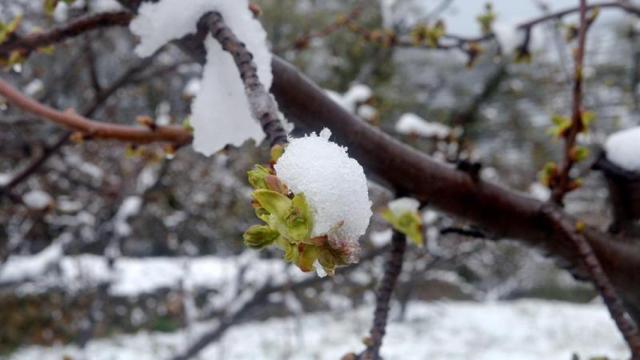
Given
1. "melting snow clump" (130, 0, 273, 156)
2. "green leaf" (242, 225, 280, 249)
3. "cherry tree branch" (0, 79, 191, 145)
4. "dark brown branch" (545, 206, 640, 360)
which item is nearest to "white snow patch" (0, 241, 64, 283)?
"cherry tree branch" (0, 79, 191, 145)

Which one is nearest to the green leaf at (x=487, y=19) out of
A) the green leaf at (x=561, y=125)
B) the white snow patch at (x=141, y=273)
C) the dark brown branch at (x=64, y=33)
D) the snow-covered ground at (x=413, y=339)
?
the green leaf at (x=561, y=125)

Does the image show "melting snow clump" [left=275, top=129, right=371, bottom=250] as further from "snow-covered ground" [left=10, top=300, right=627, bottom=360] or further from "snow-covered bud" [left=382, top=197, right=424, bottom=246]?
"snow-covered ground" [left=10, top=300, right=627, bottom=360]

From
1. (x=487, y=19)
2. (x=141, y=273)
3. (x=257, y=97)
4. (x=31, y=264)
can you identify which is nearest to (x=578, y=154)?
(x=257, y=97)

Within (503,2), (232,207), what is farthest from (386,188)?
(503,2)

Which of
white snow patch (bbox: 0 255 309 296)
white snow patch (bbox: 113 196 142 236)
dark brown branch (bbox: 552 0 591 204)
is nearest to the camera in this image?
dark brown branch (bbox: 552 0 591 204)

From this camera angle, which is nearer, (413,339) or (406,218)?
(406,218)

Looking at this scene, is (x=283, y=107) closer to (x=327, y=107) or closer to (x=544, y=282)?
(x=327, y=107)

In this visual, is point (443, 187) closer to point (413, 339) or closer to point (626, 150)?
point (626, 150)
